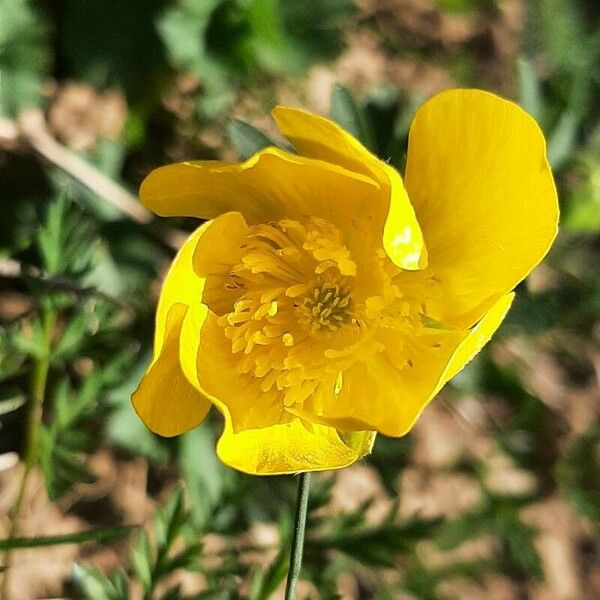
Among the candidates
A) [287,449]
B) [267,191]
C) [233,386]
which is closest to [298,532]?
[287,449]

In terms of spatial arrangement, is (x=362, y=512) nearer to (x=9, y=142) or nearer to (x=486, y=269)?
(x=486, y=269)

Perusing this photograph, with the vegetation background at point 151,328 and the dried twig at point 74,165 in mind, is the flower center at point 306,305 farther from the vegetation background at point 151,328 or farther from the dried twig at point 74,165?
the dried twig at point 74,165

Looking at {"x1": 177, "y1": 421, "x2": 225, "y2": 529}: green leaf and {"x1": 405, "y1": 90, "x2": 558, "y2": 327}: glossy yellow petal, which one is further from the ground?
{"x1": 405, "y1": 90, "x2": 558, "y2": 327}: glossy yellow petal

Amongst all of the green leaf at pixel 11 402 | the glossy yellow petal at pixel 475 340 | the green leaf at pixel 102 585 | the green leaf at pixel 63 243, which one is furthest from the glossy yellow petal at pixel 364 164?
the green leaf at pixel 11 402

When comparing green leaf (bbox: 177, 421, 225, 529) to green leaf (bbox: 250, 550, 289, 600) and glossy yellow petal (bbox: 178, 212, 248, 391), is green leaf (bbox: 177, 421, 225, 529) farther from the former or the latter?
glossy yellow petal (bbox: 178, 212, 248, 391)

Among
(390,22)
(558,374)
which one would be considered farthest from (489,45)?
(558,374)

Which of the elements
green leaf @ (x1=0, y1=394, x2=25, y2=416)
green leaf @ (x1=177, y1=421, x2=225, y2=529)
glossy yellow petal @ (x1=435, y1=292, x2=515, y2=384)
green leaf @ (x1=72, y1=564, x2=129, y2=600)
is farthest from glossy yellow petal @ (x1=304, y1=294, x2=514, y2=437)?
green leaf @ (x1=0, y1=394, x2=25, y2=416)
